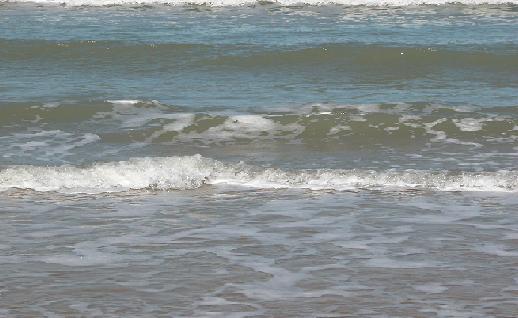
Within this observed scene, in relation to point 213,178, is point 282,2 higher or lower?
lower

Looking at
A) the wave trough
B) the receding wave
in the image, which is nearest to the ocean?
the receding wave

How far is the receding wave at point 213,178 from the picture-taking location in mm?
8000

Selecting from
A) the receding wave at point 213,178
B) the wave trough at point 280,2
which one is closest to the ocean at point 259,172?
the receding wave at point 213,178

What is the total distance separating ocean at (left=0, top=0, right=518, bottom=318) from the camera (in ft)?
18.8

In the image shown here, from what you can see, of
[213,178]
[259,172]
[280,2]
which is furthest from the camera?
[280,2]

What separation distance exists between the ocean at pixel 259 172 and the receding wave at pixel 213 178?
2cm

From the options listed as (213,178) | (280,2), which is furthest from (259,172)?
(280,2)

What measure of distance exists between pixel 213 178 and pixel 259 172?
37 centimetres

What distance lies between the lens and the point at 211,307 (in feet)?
17.8

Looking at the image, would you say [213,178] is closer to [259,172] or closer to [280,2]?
[259,172]

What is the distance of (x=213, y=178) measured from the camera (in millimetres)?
8320

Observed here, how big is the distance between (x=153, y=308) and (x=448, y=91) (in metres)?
7.91

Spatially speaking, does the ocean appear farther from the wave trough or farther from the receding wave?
the wave trough

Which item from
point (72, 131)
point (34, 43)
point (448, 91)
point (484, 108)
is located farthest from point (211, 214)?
point (34, 43)
